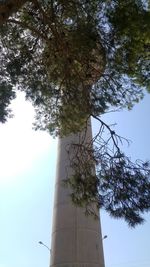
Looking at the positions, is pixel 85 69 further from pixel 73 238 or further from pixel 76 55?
pixel 73 238

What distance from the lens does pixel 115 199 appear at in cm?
726

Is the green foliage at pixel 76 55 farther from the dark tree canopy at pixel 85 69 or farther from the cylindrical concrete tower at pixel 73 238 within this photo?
the cylindrical concrete tower at pixel 73 238

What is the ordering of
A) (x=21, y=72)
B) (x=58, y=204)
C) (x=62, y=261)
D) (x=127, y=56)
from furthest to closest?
(x=58, y=204) → (x=62, y=261) → (x=21, y=72) → (x=127, y=56)

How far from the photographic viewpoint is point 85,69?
28.0 feet

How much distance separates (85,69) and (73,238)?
1047cm

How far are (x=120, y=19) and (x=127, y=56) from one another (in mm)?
867

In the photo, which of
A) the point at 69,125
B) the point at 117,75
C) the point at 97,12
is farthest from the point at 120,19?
the point at 69,125

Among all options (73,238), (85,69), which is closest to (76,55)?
(85,69)

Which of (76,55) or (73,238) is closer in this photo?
(76,55)

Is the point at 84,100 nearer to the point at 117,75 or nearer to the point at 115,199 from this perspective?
the point at 117,75

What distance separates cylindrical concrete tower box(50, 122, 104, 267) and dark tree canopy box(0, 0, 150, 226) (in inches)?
288

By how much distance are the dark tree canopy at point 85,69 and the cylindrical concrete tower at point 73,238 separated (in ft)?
24.0

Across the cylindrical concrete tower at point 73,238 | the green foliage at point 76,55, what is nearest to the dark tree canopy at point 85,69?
the green foliage at point 76,55

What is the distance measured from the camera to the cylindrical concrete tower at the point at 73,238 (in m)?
16.9
